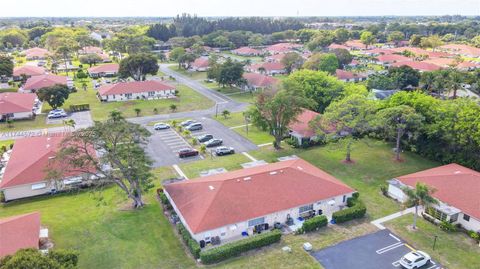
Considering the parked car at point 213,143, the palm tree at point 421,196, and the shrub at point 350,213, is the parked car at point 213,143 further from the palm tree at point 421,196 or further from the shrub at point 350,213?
the palm tree at point 421,196

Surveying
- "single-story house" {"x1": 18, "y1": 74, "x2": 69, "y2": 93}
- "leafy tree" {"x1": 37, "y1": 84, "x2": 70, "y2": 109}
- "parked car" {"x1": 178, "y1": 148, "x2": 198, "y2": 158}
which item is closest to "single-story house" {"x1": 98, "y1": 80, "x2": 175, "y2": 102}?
"leafy tree" {"x1": 37, "y1": 84, "x2": 70, "y2": 109}

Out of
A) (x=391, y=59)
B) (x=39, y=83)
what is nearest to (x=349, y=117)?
(x=39, y=83)

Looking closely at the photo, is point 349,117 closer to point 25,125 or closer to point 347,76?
point 25,125

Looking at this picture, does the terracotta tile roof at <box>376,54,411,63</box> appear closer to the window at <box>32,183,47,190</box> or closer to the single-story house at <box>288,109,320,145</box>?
the single-story house at <box>288,109,320,145</box>

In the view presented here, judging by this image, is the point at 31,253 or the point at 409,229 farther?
the point at 409,229

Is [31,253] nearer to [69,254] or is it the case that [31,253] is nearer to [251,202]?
[69,254]

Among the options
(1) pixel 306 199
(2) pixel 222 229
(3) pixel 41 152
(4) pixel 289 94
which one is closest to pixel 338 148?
(4) pixel 289 94
